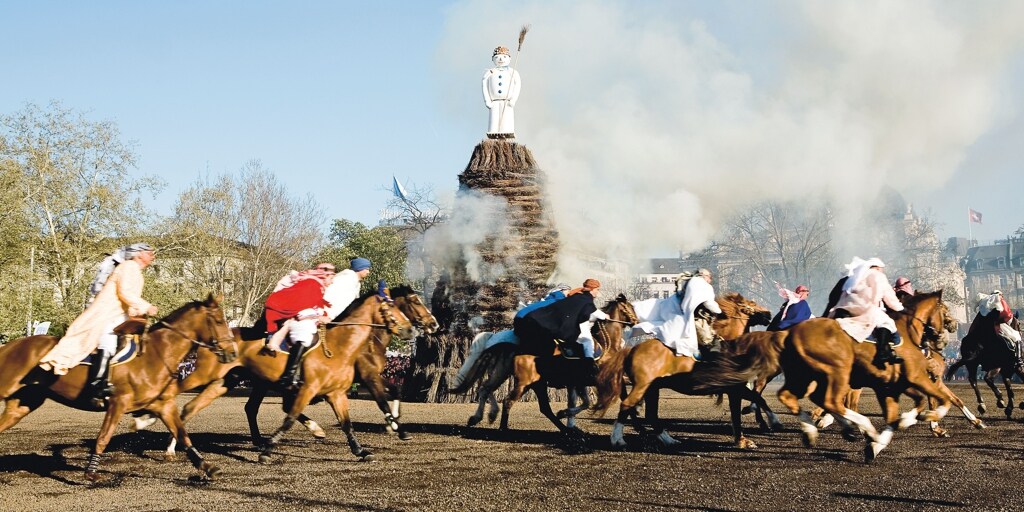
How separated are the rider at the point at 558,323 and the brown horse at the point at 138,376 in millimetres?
5364

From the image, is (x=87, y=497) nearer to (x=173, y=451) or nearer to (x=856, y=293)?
(x=173, y=451)

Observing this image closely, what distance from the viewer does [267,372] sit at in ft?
47.0

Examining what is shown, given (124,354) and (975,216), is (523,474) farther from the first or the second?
(975,216)

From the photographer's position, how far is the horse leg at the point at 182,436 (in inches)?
447

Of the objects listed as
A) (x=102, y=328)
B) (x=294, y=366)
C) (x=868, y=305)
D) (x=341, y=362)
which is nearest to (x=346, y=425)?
(x=341, y=362)

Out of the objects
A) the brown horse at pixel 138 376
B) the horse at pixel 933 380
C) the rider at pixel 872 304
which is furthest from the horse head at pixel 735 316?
the brown horse at pixel 138 376

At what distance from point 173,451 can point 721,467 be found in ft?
Answer: 24.7

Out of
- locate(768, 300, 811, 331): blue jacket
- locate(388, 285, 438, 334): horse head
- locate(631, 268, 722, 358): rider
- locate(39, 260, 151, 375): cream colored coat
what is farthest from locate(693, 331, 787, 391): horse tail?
locate(39, 260, 151, 375): cream colored coat

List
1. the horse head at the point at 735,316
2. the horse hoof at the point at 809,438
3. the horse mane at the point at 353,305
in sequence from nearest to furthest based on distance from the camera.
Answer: the horse hoof at the point at 809,438
the horse mane at the point at 353,305
the horse head at the point at 735,316

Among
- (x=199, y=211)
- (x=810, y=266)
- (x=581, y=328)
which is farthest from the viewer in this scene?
(x=810, y=266)

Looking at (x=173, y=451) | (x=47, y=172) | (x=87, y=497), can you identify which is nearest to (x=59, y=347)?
(x=87, y=497)

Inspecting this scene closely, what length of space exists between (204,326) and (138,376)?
0.96m

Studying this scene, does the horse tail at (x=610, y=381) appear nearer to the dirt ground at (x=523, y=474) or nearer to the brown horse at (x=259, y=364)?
the dirt ground at (x=523, y=474)

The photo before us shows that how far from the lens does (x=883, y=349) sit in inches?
526
